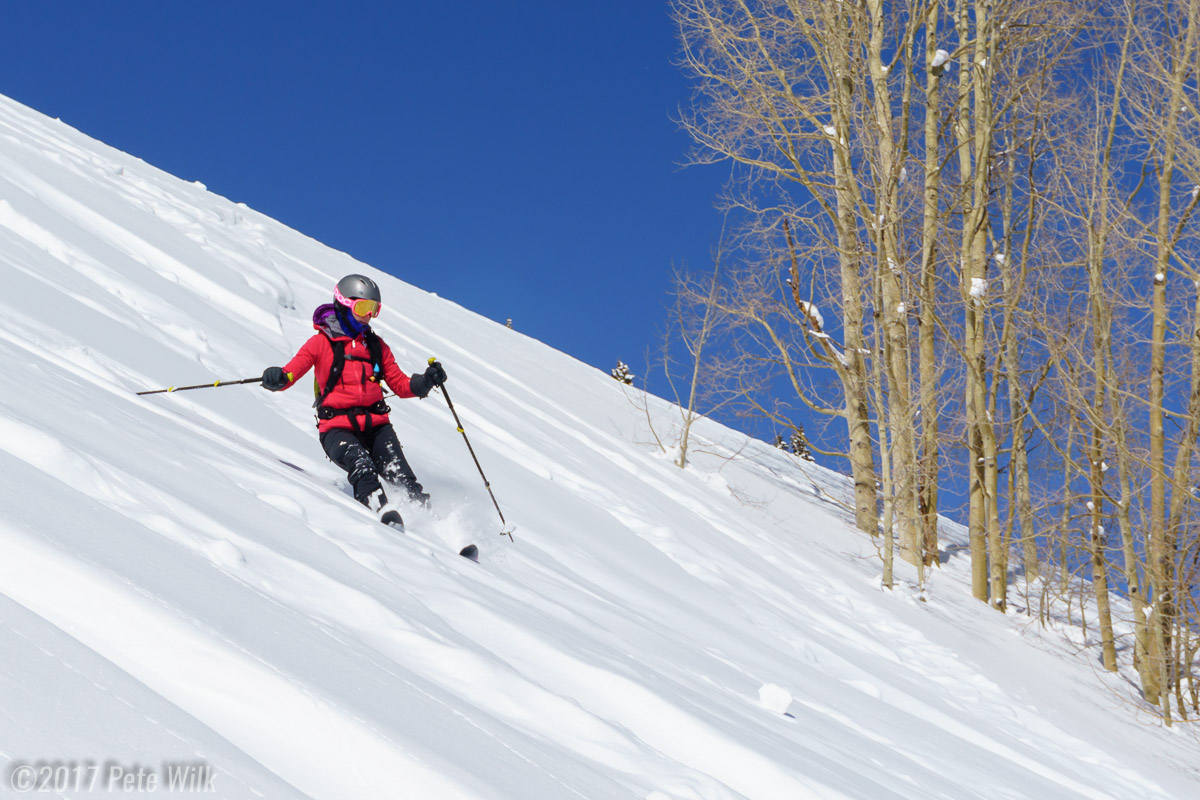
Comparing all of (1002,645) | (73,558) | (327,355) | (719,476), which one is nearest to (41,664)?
(73,558)

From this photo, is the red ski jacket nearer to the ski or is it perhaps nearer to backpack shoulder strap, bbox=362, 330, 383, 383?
backpack shoulder strap, bbox=362, 330, 383, 383

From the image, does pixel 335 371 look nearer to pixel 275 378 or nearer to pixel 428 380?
pixel 275 378

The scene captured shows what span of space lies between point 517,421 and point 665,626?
18.0ft

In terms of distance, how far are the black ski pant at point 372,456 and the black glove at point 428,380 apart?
11.4 inches

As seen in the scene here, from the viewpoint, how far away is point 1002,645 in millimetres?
10570

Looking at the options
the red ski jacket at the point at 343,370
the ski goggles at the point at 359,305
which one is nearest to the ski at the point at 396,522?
the red ski jacket at the point at 343,370

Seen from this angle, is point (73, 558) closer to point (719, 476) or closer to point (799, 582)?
point (799, 582)

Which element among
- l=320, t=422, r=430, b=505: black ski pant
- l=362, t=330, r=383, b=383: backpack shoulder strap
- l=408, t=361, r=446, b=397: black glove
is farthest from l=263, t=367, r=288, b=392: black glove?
l=408, t=361, r=446, b=397: black glove

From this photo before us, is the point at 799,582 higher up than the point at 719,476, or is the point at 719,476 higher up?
the point at 719,476

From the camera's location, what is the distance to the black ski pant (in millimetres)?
5121

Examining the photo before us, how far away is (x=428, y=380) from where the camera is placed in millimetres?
5500

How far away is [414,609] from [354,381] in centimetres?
266

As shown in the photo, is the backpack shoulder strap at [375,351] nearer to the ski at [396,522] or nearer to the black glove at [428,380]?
the black glove at [428,380]

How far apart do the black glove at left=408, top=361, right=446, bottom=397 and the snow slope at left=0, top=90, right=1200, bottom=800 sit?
748 mm
